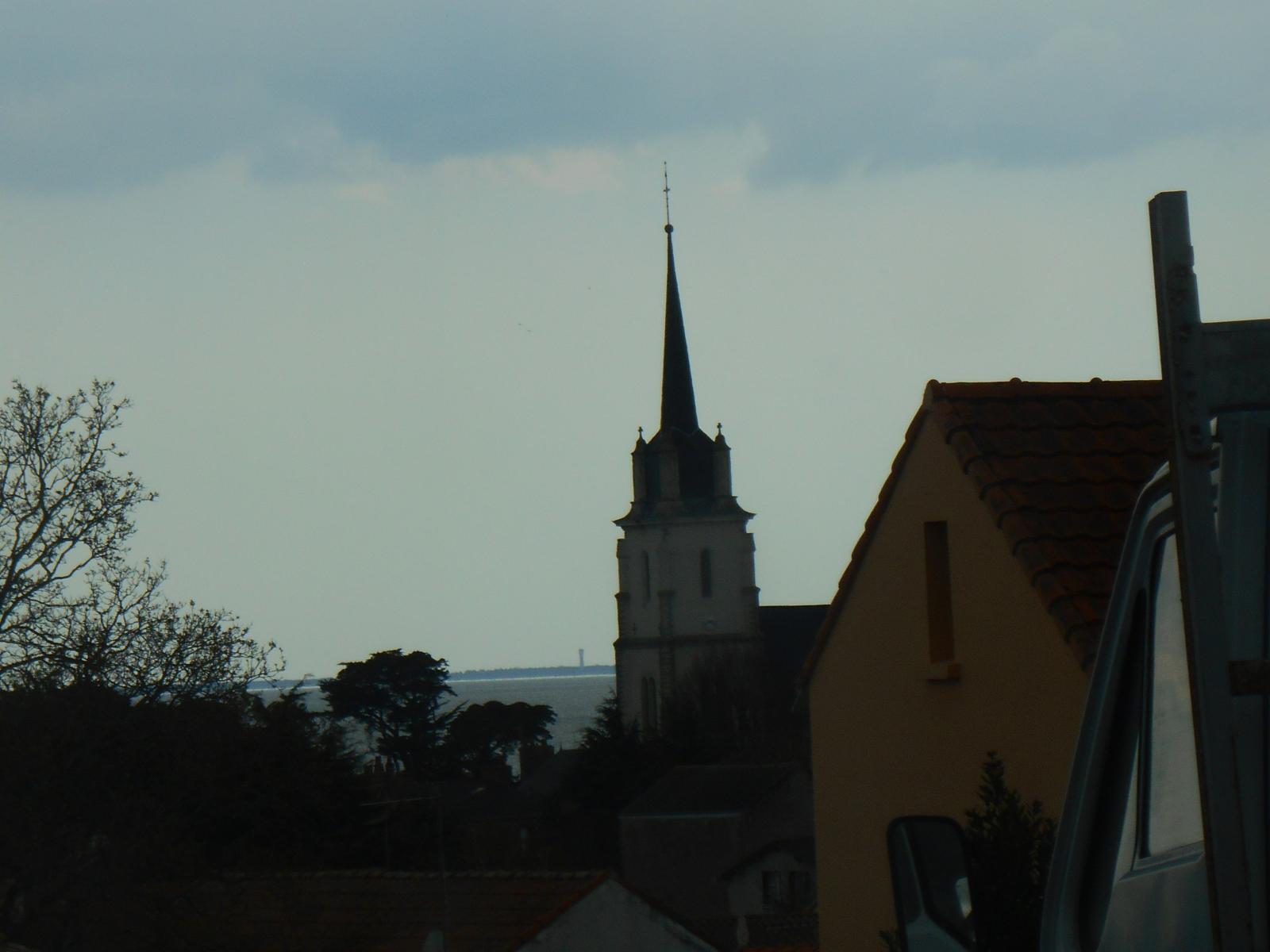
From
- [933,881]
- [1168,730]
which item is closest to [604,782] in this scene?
[933,881]

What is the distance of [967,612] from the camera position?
948 centimetres

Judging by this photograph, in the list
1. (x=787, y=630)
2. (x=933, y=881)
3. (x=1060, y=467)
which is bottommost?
(x=933, y=881)

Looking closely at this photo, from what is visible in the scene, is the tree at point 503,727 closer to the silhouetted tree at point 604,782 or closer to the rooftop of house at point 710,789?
the silhouetted tree at point 604,782

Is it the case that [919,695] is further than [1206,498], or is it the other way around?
[919,695]

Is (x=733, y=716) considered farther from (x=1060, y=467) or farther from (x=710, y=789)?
(x=1060, y=467)

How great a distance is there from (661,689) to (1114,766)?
95.0 metres

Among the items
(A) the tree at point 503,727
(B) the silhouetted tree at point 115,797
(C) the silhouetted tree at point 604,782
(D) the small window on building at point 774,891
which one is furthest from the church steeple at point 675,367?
(B) the silhouetted tree at point 115,797

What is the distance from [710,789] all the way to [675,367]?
39.5 meters

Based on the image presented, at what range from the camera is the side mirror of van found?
309cm

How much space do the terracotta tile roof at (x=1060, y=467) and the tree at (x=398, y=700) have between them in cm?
5498

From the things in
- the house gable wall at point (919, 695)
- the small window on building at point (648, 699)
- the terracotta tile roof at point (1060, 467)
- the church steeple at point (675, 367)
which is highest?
the church steeple at point (675, 367)

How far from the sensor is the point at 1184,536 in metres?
1.89

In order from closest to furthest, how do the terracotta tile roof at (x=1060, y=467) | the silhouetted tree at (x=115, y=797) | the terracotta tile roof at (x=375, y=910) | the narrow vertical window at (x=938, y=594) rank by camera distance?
1. the terracotta tile roof at (x=1060, y=467)
2. the narrow vertical window at (x=938, y=594)
3. the silhouetted tree at (x=115, y=797)
4. the terracotta tile roof at (x=375, y=910)

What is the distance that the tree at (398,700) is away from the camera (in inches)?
2554
